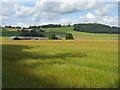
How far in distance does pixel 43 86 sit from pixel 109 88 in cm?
214

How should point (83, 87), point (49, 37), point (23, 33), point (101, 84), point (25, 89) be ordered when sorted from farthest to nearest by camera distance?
point (23, 33), point (49, 37), point (101, 84), point (83, 87), point (25, 89)

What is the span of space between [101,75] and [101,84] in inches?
57.9

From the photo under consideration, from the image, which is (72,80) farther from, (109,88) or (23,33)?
(23,33)

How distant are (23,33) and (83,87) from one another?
156 metres

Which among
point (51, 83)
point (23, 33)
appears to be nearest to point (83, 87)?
point (51, 83)

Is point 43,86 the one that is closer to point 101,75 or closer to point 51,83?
point 51,83

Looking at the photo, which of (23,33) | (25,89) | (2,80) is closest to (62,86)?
(25,89)

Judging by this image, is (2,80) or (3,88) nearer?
(3,88)

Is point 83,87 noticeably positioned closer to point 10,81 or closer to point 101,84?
point 101,84

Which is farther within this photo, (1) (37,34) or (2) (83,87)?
(1) (37,34)

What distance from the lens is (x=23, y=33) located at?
Result: 157 metres

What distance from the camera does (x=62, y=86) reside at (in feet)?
17.9

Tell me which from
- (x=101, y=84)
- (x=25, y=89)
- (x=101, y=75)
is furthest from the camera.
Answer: (x=101, y=75)

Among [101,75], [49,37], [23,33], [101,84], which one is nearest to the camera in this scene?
[101,84]
